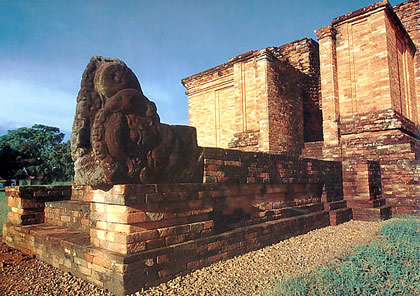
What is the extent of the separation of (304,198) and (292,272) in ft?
10.6

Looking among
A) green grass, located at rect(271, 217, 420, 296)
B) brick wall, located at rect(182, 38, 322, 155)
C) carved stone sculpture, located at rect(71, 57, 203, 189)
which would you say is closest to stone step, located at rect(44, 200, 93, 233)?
carved stone sculpture, located at rect(71, 57, 203, 189)

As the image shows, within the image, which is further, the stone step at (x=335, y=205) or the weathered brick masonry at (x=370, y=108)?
the weathered brick masonry at (x=370, y=108)

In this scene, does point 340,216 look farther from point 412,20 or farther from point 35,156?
point 35,156

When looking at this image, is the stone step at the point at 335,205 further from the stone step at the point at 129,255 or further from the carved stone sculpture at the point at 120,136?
the carved stone sculpture at the point at 120,136

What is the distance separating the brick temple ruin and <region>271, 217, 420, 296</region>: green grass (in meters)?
1.30

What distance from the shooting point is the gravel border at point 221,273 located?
3.08 meters

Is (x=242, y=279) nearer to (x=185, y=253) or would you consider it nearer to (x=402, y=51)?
(x=185, y=253)

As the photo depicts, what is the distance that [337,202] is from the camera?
7.53 m

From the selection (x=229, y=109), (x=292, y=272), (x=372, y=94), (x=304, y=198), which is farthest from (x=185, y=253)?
(x=229, y=109)

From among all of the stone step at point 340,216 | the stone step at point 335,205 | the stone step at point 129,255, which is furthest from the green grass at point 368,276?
the stone step at point 335,205

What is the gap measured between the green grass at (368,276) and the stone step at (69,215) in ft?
9.70

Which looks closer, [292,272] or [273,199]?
[292,272]

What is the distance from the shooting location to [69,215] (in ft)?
15.5

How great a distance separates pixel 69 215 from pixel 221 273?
2.74 metres
